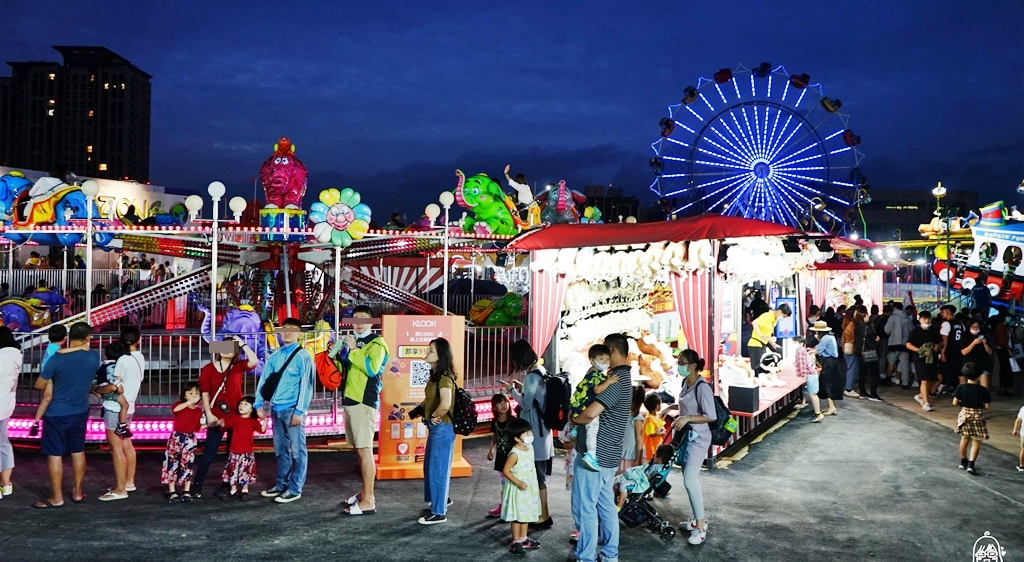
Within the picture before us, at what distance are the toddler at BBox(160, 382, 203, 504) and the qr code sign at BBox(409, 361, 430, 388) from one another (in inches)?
74.2

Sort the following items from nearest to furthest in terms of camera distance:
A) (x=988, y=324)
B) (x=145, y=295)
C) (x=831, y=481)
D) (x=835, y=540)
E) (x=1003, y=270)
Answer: (x=835, y=540) → (x=831, y=481) → (x=145, y=295) → (x=988, y=324) → (x=1003, y=270)

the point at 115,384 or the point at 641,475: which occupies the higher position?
the point at 115,384

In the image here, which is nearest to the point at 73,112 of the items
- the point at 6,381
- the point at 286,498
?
the point at 6,381

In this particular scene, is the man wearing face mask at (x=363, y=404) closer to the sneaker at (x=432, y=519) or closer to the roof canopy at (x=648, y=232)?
the sneaker at (x=432, y=519)

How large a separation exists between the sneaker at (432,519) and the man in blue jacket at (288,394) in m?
1.28

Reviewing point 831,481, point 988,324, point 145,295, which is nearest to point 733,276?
point 831,481

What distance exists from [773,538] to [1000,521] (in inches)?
82.6

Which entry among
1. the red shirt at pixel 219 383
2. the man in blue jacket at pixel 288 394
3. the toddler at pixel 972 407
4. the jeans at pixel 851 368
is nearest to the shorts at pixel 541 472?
the man in blue jacket at pixel 288 394

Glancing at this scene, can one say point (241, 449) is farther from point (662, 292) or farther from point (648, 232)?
point (662, 292)

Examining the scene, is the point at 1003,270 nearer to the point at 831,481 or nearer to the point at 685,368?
the point at 831,481

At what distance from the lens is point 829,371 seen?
37.5 ft

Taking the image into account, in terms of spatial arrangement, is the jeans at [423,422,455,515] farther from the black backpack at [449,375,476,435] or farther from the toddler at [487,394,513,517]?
the toddler at [487,394,513,517]

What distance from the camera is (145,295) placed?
13.6 metres

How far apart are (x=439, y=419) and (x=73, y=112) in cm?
11497
